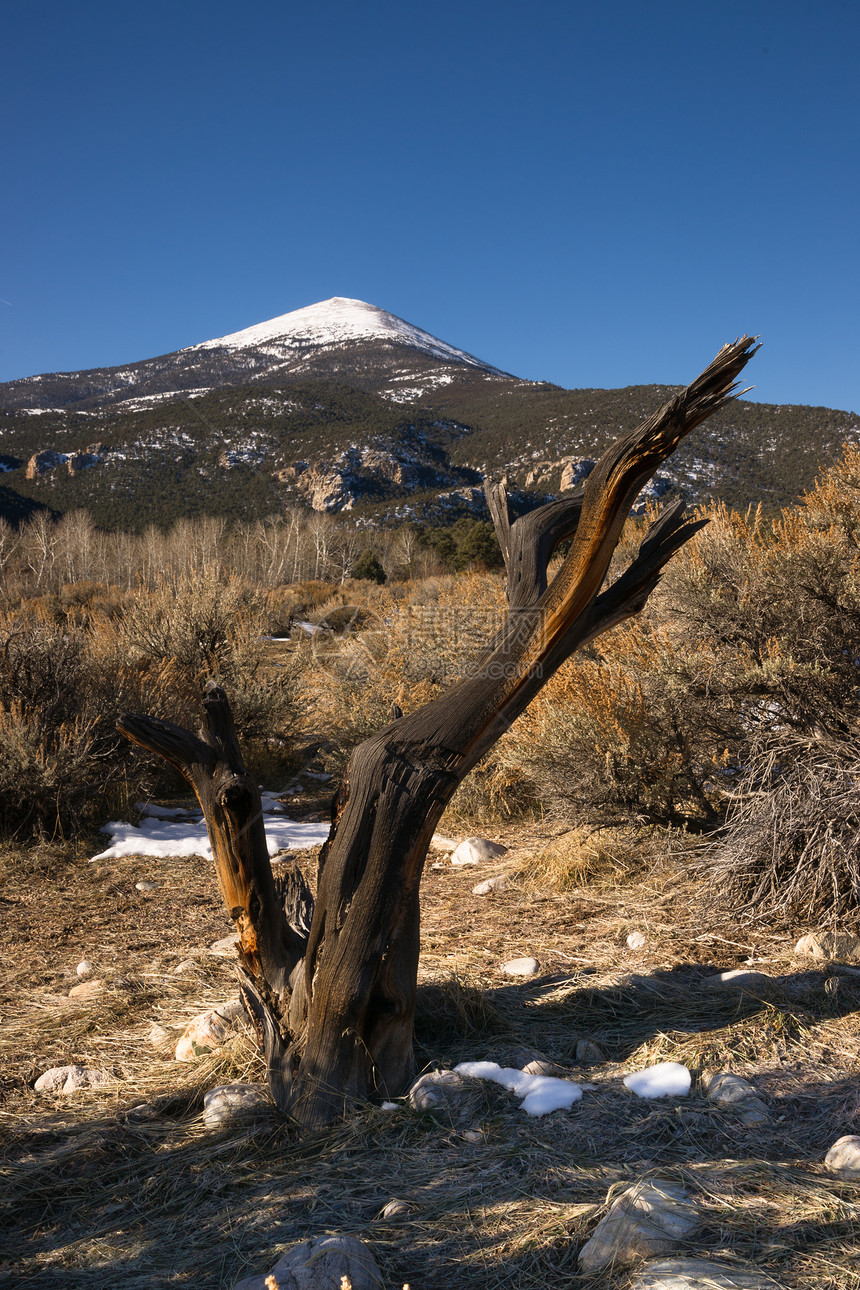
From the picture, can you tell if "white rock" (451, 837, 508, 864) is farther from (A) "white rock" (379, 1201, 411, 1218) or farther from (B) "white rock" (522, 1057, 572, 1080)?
(A) "white rock" (379, 1201, 411, 1218)

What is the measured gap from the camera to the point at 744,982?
315cm

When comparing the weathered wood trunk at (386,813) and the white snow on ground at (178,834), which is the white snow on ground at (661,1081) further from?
the white snow on ground at (178,834)

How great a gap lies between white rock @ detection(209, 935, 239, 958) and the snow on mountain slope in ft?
352

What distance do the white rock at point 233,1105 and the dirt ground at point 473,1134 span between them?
0.05 meters

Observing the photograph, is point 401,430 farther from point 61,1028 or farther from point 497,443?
point 61,1028

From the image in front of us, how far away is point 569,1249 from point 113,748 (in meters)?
5.49

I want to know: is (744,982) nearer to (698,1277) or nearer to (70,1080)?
(698,1277)

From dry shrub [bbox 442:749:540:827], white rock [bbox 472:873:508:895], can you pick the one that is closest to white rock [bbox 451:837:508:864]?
white rock [bbox 472:873:508:895]

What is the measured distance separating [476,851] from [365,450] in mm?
51902

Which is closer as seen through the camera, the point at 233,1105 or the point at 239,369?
the point at 233,1105

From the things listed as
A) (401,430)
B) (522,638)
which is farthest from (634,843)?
(401,430)

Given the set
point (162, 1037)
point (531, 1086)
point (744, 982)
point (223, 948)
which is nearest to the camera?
point (531, 1086)

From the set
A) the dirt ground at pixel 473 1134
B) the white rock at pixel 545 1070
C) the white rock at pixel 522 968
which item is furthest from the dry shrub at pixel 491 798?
the white rock at pixel 545 1070

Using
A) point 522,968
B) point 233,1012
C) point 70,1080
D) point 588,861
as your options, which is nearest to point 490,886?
point 588,861
